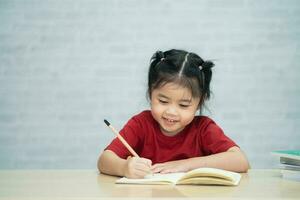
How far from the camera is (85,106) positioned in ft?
8.99

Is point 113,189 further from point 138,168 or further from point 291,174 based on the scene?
point 291,174

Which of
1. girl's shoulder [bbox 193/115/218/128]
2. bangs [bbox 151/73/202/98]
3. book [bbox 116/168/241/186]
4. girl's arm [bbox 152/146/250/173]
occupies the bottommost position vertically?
girl's arm [bbox 152/146/250/173]

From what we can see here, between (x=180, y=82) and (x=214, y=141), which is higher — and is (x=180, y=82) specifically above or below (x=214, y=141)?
above

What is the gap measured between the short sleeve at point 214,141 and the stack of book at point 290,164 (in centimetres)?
22

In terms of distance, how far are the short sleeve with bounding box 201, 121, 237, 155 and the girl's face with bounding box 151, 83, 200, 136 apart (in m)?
0.09

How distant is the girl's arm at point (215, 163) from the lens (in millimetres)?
1258

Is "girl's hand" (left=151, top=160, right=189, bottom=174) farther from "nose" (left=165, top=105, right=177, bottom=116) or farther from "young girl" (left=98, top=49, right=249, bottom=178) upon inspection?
"nose" (left=165, top=105, right=177, bottom=116)

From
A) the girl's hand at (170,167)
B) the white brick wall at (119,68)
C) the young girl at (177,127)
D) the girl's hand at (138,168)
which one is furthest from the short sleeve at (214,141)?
the white brick wall at (119,68)

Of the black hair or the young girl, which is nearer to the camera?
the young girl

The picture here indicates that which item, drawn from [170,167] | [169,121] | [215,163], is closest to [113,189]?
[170,167]

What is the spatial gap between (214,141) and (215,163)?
192mm

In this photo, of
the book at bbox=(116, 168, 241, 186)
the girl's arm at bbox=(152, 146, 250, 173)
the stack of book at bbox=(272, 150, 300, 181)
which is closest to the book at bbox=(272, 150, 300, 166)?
the stack of book at bbox=(272, 150, 300, 181)

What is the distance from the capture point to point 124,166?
122 centimetres

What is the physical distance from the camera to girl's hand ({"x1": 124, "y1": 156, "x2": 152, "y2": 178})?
1.14 meters
